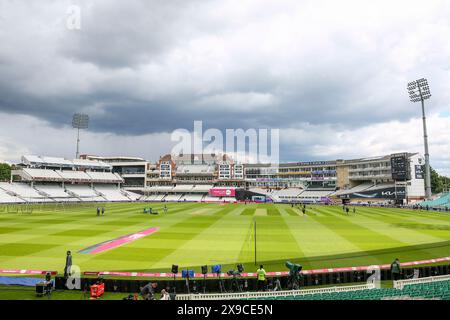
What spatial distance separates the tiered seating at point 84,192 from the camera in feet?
309

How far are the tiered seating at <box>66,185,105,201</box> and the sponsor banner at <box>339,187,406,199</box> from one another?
83234 mm

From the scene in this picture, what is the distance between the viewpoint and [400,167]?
85500 millimetres

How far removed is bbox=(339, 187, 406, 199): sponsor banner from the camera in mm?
85562

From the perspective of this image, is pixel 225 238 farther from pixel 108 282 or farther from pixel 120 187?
pixel 120 187

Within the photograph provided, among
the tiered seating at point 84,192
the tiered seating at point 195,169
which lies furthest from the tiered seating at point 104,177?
the tiered seating at point 195,169

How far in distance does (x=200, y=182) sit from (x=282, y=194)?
111 ft

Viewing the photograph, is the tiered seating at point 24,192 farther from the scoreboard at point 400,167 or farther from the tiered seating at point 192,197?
the scoreboard at point 400,167

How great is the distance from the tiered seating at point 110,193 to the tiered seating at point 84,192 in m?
3.14

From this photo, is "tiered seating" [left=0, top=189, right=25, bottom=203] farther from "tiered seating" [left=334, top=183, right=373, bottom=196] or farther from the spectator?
"tiered seating" [left=334, top=183, right=373, bottom=196]

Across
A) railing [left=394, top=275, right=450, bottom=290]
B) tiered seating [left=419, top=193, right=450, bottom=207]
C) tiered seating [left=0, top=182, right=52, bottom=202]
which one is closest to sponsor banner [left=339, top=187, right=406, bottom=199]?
tiered seating [left=419, top=193, right=450, bottom=207]

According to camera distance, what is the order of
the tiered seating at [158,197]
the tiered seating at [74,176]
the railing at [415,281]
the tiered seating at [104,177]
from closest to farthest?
the railing at [415,281] → the tiered seating at [74,176] → the tiered seating at [104,177] → the tiered seating at [158,197]

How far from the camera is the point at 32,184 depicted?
298 ft
